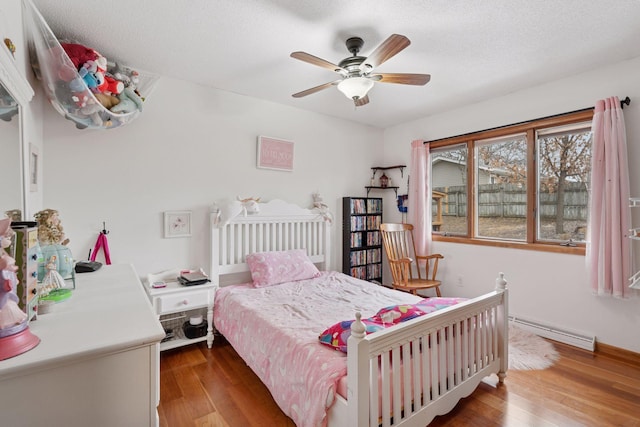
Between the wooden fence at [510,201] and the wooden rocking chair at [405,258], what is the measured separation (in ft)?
1.97

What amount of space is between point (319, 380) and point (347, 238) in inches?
102

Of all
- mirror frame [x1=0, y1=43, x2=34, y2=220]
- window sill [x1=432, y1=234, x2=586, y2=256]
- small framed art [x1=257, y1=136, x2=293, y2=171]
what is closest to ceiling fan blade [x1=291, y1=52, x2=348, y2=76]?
mirror frame [x1=0, y1=43, x2=34, y2=220]

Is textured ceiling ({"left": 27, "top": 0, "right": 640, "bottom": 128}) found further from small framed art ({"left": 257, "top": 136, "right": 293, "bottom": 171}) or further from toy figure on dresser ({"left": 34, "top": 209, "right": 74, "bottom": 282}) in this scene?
toy figure on dresser ({"left": 34, "top": 209, "right": 74, "bottom": 282})

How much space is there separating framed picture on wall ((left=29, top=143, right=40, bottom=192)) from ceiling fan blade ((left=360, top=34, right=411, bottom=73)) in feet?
7.05

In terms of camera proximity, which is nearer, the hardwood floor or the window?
the hardwood floor

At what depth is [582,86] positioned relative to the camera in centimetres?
271

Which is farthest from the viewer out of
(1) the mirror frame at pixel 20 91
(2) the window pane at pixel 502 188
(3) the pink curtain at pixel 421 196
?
(3) the pink curtain at pixel 421 196

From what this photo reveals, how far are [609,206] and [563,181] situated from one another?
54cm

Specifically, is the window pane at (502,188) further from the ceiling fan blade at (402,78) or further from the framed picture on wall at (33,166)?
the framed picture on wall at (33,166)

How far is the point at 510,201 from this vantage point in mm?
3332

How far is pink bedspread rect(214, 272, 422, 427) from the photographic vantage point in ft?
4.91

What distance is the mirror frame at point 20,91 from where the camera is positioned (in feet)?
3.80

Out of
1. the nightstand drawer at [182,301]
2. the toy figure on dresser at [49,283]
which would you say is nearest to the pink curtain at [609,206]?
the nightstand drawer at [182,301]

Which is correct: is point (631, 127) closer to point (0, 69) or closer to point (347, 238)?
point (347, 238)
